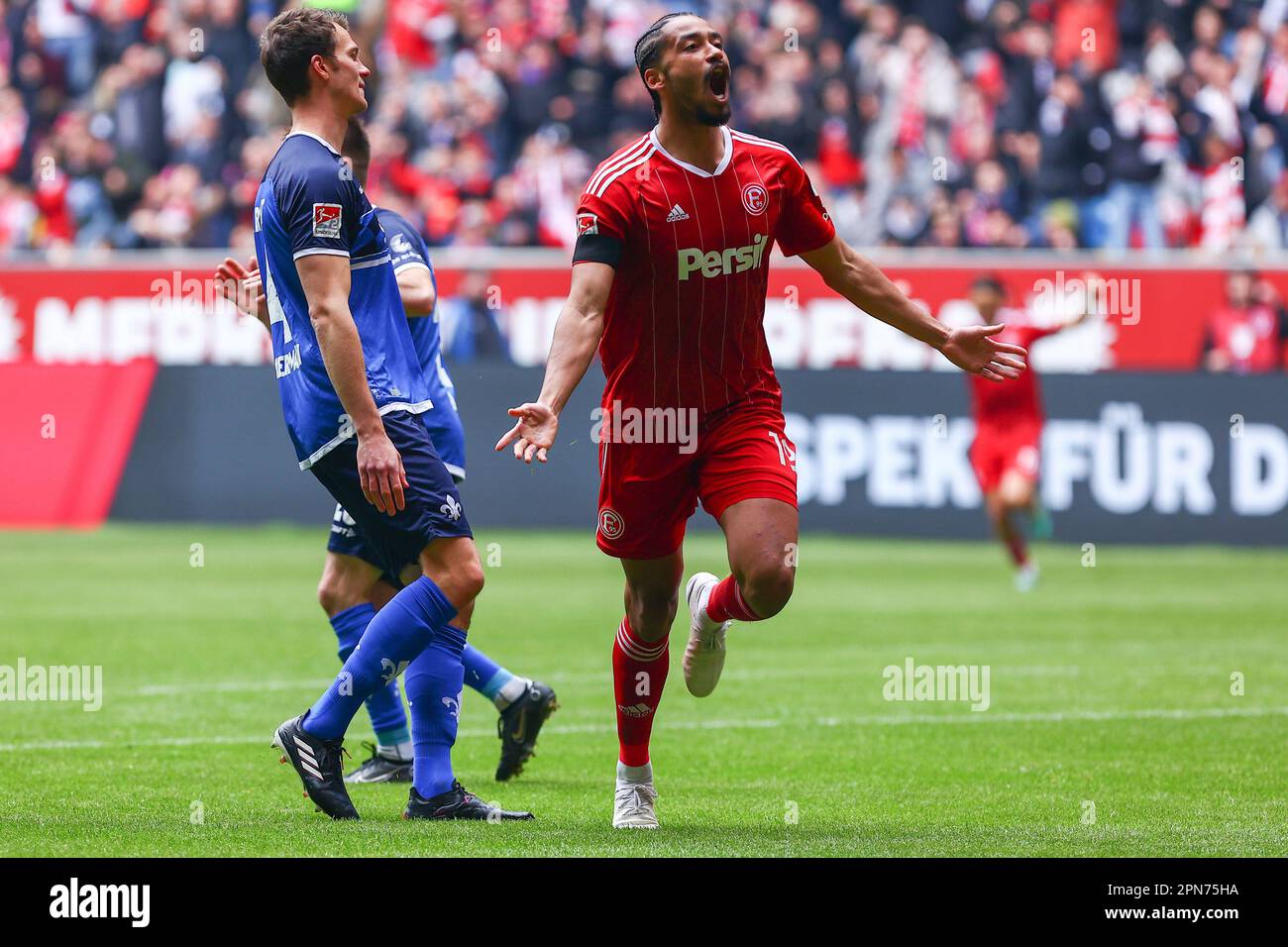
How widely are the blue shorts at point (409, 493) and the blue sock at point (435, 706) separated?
1.45 feet

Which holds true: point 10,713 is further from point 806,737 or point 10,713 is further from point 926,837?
point 926,837

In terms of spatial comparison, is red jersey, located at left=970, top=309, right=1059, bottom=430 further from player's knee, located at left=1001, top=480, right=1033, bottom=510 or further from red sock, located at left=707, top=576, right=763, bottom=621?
red sock, located at left=707, top=576, right=763, bottom=621

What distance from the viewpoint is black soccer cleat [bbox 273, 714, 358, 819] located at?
22.2 feet

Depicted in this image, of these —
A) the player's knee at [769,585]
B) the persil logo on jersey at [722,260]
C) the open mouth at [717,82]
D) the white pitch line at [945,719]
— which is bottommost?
the white pitch line at [945,719]

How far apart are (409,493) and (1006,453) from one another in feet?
38.5

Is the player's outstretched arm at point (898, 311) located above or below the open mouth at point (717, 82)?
below

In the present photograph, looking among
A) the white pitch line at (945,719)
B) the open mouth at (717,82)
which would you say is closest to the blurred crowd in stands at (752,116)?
the white pitch line at (945,719)

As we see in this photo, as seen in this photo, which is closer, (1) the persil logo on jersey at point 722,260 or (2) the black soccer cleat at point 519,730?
(1) the persil logo on jersey at point 722,260

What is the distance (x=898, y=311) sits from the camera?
24.0ft

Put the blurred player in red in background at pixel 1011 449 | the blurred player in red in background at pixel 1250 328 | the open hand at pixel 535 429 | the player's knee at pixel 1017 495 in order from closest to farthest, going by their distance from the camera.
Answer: the open hand at pixel 535 429 → the blurred player in red in background at pixel 1011 449 → the player's knee at pixel 1017 495 → the blurred player in red in background at pixel 1250 328

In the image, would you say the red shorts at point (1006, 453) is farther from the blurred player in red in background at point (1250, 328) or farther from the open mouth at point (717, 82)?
the open mouth at point (717, 82)

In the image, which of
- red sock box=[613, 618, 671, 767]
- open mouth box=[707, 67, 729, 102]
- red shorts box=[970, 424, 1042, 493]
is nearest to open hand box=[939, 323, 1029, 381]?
open mouth box=[707, 67, 729, 102]

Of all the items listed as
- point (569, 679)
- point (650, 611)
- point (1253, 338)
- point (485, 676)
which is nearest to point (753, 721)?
point (569, 679)

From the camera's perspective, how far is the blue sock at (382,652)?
6.75 metres
